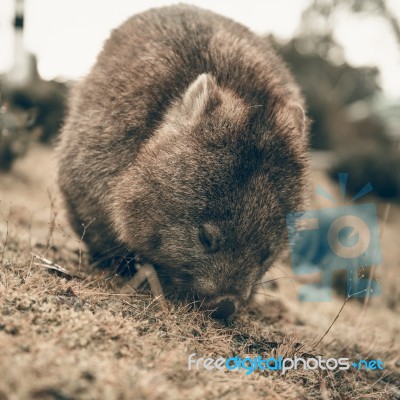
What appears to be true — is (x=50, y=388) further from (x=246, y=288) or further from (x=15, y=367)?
(x=246, y=288)

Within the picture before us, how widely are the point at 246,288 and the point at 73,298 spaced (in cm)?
110

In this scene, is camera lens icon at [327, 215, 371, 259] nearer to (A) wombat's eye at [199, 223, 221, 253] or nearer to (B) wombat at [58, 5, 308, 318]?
(B) wombat at [58, 5, 308, 318]

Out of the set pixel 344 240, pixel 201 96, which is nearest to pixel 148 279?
pixel 201 96

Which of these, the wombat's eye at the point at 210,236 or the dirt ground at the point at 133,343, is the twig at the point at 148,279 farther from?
the wombat's eye at the point at 210,236

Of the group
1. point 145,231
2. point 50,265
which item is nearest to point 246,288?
point 145,231

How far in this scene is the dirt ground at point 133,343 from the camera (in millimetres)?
1913

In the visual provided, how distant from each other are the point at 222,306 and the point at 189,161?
0.92 metres

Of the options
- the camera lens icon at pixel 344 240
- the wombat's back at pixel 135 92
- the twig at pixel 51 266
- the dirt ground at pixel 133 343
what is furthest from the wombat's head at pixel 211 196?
the camera lens icon at pixel 344 240

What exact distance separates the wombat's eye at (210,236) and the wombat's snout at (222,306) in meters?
0.31

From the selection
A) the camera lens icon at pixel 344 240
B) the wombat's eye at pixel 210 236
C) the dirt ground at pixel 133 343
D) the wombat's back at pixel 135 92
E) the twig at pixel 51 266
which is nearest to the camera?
the dirt ground at pixel 133 343

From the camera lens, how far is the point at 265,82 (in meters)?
3.68

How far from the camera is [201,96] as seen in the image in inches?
125

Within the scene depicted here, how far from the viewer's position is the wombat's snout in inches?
119

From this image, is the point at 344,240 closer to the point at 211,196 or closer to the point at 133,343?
the point at 211,196
